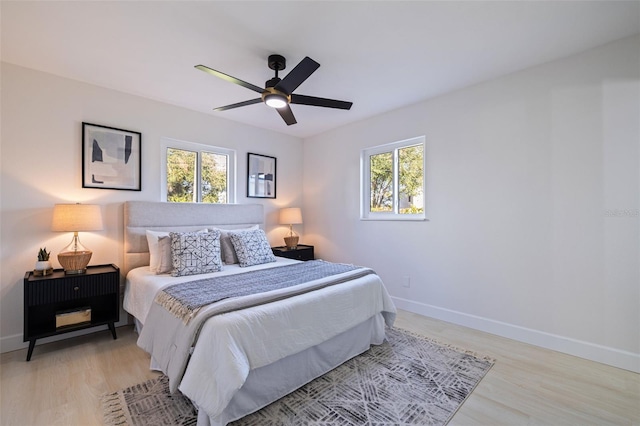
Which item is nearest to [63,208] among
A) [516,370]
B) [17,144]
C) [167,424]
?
[17,144]

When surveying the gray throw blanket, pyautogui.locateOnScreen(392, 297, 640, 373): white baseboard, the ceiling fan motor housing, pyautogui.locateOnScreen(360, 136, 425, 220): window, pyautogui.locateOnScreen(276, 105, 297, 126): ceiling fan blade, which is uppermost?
the ceiling fan motor housing

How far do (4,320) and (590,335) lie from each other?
16.9 feet

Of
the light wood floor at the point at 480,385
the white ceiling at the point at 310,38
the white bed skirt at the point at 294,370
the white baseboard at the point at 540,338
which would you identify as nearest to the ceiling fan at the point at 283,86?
the white ceiling at the point at 310,38

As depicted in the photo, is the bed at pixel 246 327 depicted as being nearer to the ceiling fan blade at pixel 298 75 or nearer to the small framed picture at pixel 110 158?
the small framed picture at pixel 110 158

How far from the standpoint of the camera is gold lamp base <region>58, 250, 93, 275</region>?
2617 millimetres

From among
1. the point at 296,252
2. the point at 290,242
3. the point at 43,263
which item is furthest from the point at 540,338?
the point at 43,263

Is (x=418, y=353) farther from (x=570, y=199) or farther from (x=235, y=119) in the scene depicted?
(x=235, y=119)

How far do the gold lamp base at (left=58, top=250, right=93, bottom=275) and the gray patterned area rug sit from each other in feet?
4.23

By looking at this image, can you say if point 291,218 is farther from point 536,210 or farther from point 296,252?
point 536,210

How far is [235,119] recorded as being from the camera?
13.5ft

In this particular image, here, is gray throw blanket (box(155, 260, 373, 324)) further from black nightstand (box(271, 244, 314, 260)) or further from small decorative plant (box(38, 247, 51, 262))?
small decorative plant (box(38, 247, 51, 262))

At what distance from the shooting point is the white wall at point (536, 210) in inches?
91.3

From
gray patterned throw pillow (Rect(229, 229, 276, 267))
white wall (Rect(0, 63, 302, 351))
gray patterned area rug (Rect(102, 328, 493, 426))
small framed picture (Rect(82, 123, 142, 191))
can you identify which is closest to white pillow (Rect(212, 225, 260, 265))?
gray patterned throw pillow (Rect(229, 229, 276, 267))

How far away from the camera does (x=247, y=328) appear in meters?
1.72
